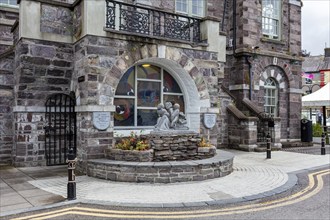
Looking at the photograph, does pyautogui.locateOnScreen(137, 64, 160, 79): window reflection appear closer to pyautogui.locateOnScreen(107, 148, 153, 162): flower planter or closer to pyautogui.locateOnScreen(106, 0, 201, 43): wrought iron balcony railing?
pyautogui.locateOnScreen(106, 0, 201, 43): wrought iron balcony railing

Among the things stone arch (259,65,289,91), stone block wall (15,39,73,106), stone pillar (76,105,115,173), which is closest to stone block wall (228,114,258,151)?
stone arch (259,65,289,91)

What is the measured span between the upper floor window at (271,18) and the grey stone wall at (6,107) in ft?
41.2

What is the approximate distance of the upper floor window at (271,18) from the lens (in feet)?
55.3

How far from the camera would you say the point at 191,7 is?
1462cm

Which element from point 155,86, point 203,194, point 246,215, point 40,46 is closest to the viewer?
point 246,215

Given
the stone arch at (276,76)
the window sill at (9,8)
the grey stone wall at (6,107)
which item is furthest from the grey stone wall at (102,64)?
the stone arch at (276,76)

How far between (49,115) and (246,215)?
690 cm

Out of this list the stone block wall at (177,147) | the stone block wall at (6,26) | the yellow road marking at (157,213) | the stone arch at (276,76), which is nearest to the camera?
the yellow road marking at (157,213)

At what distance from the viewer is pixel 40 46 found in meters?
9.60

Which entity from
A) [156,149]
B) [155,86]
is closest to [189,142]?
[156,149]

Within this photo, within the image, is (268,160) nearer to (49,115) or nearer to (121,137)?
(121,137)

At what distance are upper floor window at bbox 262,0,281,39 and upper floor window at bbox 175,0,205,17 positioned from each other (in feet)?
12.8

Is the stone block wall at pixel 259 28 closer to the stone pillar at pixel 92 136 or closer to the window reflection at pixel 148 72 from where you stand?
the window reflection at pixel 148 72

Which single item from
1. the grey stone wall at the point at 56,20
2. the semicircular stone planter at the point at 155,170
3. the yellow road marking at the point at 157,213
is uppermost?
the grey stone wall at the point at 56,20
